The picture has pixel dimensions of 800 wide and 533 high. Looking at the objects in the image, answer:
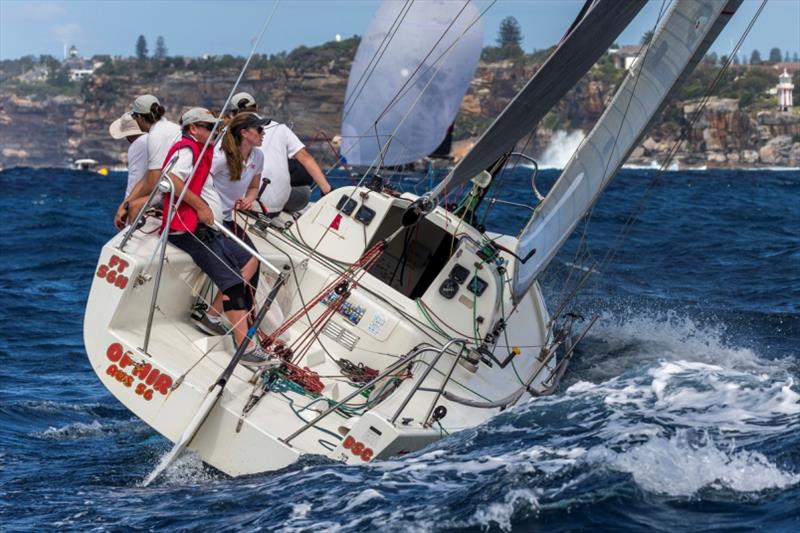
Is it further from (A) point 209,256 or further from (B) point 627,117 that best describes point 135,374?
(B) point 627,117

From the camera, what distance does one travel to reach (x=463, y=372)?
7863mm

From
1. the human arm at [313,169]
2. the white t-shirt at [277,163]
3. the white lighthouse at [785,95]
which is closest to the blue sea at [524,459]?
the white t-shirt at [277,163]

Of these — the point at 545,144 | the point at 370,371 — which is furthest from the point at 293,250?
the point at 545,144

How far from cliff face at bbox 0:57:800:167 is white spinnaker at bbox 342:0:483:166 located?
69152 mm

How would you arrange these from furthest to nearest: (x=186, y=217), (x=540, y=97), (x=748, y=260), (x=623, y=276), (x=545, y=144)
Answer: (x=545, y=144) < (x=748, y=260) < (x=623, y=276) < (x=540, y=97) < (x=186, y=217)

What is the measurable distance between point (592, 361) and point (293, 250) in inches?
122

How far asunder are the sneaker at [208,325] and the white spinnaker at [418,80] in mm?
8262

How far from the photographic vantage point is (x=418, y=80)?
16.0 m

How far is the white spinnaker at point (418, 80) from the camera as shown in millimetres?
16212

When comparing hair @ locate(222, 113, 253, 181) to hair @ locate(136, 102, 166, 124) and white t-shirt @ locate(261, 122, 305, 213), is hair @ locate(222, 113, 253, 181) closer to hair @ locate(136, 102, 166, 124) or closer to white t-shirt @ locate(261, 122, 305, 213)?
hair @ locate(136, 102, 166, 124)

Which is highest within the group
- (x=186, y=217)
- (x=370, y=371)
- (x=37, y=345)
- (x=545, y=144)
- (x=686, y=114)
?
(x=186, y=217)

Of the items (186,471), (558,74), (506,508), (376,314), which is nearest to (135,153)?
(376,314)

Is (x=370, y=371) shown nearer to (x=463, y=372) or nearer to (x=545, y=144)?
(x=463, y=372)

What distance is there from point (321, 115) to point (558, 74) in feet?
377
